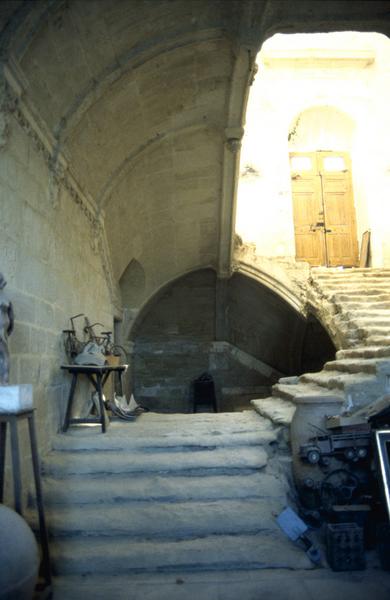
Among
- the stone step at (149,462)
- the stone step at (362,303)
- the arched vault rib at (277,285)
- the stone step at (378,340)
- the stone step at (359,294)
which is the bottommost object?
the stone step at (149,462)

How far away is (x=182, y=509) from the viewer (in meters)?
3.12

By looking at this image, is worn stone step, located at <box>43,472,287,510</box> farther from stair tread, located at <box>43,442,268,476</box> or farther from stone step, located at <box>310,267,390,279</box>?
stone step, located at <box>310,267,390,279</box>

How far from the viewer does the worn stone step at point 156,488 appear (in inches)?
126

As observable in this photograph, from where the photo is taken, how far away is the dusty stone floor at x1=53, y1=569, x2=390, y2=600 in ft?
8.11

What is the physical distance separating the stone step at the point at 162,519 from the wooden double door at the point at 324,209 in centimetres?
781

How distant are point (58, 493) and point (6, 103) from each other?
269 centimetres

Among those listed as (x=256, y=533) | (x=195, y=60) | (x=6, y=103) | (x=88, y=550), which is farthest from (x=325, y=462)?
(x=195, y=60)

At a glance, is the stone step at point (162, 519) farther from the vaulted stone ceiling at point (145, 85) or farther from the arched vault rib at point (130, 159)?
the arched vault rib at point (130, 159)

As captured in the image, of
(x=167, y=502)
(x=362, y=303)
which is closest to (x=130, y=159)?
(x=362, y=303)

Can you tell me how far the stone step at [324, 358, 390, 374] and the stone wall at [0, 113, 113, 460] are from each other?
2.78 metres

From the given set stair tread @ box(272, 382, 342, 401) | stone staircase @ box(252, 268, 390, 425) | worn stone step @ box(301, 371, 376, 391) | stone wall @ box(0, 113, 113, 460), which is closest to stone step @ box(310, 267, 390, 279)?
stone staircase @ box(252, 268, 390, 425)

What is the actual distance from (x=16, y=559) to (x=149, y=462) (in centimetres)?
171

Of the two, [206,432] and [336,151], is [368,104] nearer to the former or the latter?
[336,151]

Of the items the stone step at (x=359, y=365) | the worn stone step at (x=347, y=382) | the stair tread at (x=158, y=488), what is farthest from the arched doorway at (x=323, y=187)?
the stair tread at (x=158, y=488)
